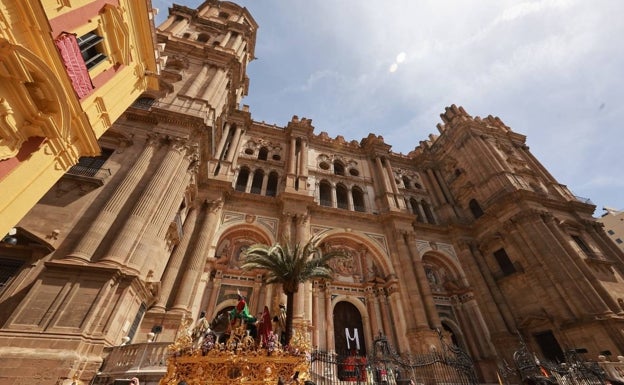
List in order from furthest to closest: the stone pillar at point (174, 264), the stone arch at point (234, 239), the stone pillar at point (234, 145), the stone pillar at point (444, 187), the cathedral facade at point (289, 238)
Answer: the stone pillar at point (444, 187) < the stone pillar at point (234, 145) < the stone arch at point (234, 239) < the stone pillar at point (174, 264) < the cathedral facade at point (289, 238)

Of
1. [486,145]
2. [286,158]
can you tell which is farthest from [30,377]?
[486,145]

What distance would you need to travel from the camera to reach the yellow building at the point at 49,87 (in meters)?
5.20

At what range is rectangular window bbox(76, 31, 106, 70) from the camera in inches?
318

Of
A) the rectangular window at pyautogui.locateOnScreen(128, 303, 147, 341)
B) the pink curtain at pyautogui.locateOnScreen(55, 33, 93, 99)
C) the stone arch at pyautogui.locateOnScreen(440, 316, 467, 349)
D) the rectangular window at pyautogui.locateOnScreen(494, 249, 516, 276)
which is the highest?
the rectangular window at pyautogui.locateOnScreen(494, 249, 516, 276)

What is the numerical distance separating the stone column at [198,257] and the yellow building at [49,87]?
7.57 m

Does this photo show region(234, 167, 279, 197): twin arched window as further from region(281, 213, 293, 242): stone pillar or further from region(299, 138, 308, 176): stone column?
region(281, 213, 293, 242): stone pillar

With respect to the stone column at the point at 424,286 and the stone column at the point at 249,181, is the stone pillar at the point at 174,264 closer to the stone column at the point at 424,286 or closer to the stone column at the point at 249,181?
the stone column at the point at 249,181

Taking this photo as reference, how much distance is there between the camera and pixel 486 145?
24.4 m

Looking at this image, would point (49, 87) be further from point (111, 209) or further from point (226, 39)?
point (226, 39)

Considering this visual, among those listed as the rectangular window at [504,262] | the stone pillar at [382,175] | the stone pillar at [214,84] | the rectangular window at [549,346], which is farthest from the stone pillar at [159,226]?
the rectangular window at [504,262]

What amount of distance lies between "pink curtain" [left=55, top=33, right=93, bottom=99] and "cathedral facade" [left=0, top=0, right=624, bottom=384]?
4.18 metres

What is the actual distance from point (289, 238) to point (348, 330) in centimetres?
663

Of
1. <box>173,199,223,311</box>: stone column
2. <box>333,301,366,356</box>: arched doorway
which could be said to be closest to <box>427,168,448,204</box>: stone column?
<box>333,301,366,356</box>: arched doorway

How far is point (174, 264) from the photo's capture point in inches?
527
